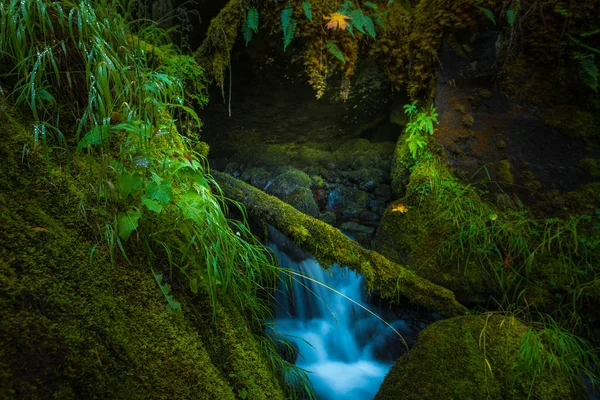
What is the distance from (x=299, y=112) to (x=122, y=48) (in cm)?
442

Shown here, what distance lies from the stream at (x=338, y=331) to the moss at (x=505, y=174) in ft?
6.54

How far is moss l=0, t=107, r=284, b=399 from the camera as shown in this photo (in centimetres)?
98

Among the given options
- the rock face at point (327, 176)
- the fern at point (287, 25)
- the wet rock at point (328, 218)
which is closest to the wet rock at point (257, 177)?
the rock face at point (327, 176)

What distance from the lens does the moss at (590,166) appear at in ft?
11.1

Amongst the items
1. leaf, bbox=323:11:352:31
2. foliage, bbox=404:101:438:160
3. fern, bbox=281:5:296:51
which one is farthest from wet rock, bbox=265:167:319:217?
leaf, bbox=323:11:352:31

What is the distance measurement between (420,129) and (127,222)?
367cm

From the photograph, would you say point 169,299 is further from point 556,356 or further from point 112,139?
point 556,356

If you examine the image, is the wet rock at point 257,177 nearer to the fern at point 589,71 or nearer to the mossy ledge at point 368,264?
the mossy ledge at point 368,264

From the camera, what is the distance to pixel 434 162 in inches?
156

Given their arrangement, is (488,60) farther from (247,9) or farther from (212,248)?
(212,248)

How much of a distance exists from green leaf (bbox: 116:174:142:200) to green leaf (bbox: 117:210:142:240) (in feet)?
0.30

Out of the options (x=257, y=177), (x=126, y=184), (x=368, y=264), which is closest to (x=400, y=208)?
(x=368, y=264)

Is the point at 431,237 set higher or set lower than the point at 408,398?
higher

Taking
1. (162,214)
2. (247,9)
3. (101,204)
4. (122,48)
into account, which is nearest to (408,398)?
(162,214)
